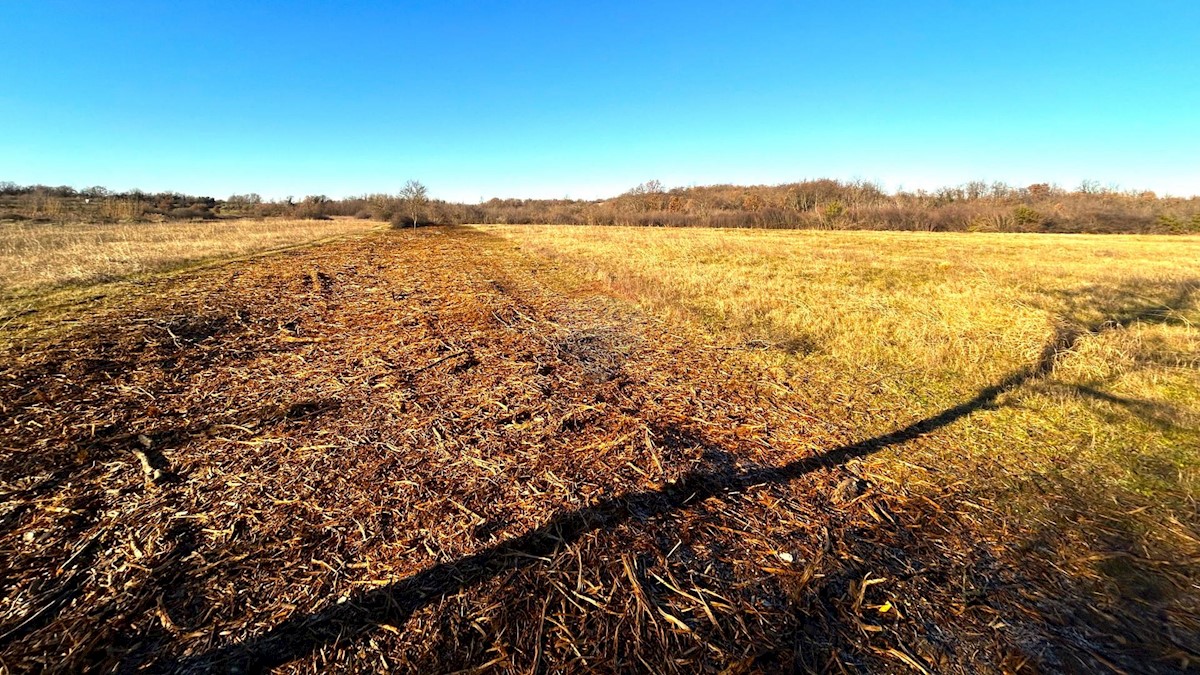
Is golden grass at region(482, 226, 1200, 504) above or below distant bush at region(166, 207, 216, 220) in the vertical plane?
below

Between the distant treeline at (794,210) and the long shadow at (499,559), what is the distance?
4303 cm

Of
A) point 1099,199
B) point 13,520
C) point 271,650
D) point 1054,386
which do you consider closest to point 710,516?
point 271,650

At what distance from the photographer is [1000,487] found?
3109 mm

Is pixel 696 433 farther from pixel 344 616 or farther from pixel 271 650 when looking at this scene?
pixel 271 650

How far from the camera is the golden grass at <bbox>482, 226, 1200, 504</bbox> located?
353cm

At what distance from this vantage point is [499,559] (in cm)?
233

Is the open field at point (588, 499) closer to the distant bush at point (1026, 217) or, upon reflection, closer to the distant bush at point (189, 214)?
the distant bush at point (189, 214)

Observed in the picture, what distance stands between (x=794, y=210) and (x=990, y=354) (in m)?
54.9

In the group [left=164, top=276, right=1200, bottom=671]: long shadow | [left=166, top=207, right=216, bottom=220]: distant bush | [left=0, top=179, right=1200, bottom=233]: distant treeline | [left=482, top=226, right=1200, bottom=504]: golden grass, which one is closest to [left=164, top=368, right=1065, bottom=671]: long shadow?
[left=164, top=276, right=1200, bottom=671]: long shadow

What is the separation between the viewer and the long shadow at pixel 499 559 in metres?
1.81

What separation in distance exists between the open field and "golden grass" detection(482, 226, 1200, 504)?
45 mm

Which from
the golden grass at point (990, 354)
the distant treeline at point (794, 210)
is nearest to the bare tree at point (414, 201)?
the distant treeline at point (794, 210)

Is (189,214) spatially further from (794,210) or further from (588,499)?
(794,210)

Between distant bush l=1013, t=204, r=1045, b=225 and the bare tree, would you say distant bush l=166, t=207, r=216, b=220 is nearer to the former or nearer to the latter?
the bare tree
